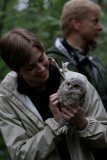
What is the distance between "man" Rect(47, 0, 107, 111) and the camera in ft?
13.4

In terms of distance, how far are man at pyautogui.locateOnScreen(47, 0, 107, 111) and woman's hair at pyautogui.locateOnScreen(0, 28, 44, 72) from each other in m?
1.22

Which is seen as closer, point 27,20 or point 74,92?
point 74,92

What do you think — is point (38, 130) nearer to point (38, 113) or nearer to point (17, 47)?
point (38, 113)

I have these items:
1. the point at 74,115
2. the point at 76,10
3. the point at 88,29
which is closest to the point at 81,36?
the point at 88,29

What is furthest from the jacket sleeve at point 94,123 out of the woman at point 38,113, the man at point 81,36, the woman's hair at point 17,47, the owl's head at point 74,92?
the man at point 81,36

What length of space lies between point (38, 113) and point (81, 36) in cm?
197

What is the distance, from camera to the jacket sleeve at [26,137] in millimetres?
2523

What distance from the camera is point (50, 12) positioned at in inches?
233

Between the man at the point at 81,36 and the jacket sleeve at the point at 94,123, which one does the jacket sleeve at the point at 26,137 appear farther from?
the man at the point at 81,36

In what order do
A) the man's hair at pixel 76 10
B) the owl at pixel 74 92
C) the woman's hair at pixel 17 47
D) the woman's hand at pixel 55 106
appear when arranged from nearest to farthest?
the owl at pixel 74 92, the woman's hand at pixel 55 106, the woman's hair at pixel 17 47, the man's hair at pixel 76 10

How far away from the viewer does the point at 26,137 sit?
8.86 feet

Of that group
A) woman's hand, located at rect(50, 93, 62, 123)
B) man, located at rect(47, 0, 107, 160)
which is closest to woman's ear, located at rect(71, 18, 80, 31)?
man, located at rect(47, 0, 107, 160)

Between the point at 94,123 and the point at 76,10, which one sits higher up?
the point at 76,10

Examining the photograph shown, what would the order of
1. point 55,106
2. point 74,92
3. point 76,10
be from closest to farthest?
1. point 74,92
2. point 55,106
3. point 76,10
